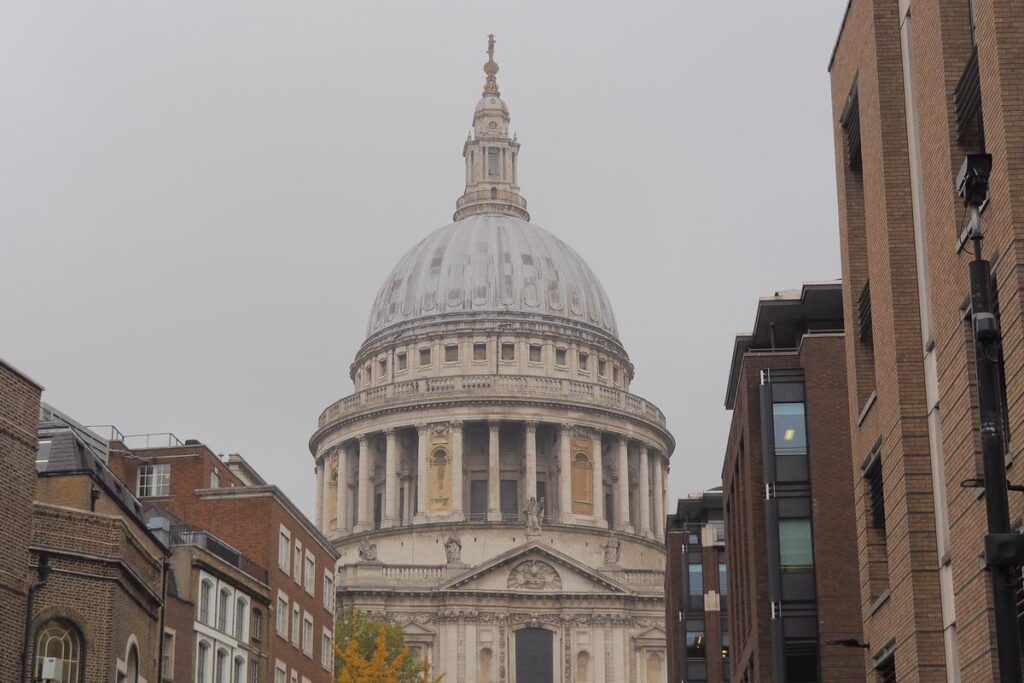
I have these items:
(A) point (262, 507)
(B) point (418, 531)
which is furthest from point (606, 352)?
(A) point (262, 507)

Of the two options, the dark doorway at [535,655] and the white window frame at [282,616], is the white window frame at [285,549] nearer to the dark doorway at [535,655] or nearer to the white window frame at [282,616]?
the white window frame at [282,616]

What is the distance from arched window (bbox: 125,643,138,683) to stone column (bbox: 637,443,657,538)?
356 feet

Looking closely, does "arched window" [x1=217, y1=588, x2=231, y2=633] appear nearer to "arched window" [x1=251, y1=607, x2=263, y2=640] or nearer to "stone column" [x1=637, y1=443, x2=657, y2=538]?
"arched window" [x1=251, y1=607, x2=263, y2=640]

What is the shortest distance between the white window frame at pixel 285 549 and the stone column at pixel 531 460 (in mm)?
78615

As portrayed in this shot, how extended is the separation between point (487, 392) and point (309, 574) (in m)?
78.0

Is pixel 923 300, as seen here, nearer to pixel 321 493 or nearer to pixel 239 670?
pixel 239 670

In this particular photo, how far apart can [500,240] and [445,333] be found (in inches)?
427

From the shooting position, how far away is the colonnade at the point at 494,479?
483ft

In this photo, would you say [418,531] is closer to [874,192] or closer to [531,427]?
Answer: [531,427]

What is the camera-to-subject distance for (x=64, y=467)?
163 feet

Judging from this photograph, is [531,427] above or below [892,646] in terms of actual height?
above

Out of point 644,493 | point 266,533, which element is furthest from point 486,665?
point 266,533

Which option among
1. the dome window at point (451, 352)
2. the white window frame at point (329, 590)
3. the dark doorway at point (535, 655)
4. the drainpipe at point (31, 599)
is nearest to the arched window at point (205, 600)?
the drainpipe at point (31, 599)

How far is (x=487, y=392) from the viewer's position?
5891 inches
